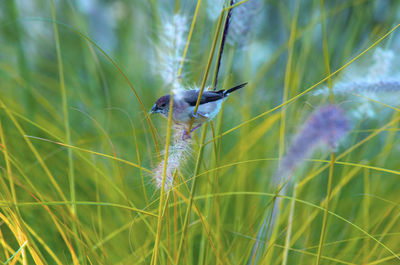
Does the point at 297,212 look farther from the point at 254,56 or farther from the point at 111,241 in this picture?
the point at 254,56

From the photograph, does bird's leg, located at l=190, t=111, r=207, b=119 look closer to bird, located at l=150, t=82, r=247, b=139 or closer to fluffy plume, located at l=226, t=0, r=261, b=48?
bird, located at l=150, t=82, r=247, b=139

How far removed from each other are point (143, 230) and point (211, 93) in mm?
584

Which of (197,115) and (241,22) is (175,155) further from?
(241,22)

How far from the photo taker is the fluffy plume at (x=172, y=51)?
0.56 meters

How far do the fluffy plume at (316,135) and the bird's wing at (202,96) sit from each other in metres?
0.18

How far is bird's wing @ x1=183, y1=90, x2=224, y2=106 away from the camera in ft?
1.83

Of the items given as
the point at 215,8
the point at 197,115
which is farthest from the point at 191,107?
the point at 215,8

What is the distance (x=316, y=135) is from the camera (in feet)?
1.48

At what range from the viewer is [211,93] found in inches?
23.1

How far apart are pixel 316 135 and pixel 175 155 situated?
23cm

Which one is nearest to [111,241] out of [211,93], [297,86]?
[211,93]

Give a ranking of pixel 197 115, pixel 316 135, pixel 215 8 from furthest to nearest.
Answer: pixel 215 8
pixel 197 115
pixel 316 135

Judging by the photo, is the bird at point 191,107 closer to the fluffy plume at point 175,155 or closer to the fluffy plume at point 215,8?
the fluffy plume at point 175,155

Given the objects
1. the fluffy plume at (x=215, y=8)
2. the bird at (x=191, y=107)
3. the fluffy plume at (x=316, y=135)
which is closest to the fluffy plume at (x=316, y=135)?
the fluffy plume at (x=316, y=135)
